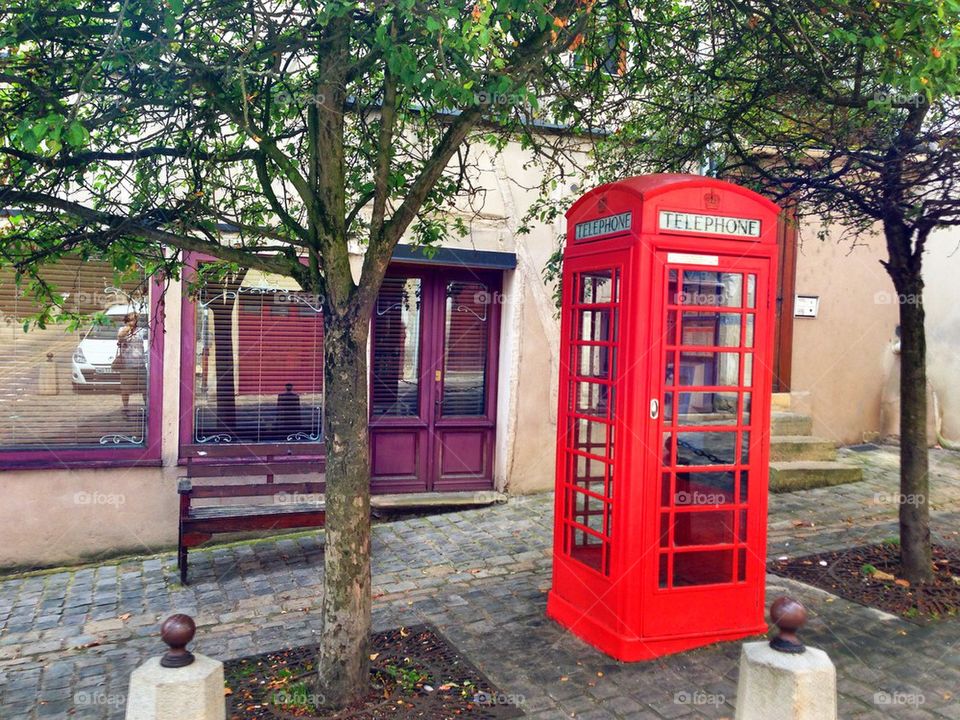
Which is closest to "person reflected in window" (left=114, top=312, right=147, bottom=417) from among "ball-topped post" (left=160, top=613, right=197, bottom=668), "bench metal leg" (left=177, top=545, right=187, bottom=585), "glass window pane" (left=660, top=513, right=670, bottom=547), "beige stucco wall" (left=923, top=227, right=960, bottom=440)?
"bench metal leg" (left=177, top=545, right=187, bottom=585)

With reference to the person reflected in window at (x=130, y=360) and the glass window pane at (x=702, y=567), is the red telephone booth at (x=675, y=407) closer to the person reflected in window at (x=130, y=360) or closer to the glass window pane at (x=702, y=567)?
the glass window pane at (x=702, y=567)

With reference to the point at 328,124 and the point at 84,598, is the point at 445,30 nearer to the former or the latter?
the point at 328,124

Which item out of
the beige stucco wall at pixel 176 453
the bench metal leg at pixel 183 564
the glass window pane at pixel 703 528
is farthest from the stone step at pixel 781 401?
the bench metal leg at pixel 183 564

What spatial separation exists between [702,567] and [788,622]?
1886 millimetres

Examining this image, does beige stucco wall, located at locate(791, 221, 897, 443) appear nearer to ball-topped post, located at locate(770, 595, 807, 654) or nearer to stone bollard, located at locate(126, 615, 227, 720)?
ball-topped post, located at locate(770, 595, 807, 654)

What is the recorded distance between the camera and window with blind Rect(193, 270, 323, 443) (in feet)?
26.0

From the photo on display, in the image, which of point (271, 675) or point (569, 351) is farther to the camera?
point (569, 351)

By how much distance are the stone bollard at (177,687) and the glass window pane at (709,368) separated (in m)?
3.05

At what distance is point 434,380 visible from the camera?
889cm

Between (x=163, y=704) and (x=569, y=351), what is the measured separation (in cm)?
324

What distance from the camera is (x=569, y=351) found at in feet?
17.6

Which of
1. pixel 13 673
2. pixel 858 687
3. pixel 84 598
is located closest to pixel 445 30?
pixel 858 687

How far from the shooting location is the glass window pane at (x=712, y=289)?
4812mm

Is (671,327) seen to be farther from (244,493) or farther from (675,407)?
(244,493)
